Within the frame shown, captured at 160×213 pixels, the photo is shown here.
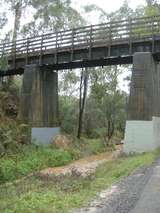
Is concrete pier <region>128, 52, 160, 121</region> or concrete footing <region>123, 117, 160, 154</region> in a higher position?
concrete pier <region>128, 52, 160, 121</region>

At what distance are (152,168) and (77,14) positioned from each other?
103 ft

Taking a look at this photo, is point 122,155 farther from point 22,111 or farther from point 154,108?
point 22,111

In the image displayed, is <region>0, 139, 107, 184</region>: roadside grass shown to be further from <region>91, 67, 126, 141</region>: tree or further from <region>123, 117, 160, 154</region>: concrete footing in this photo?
<region>91, 67, 126, 141</region>: tree

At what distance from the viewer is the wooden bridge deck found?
Result: 92.9 feet

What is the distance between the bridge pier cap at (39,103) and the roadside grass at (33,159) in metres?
2.28

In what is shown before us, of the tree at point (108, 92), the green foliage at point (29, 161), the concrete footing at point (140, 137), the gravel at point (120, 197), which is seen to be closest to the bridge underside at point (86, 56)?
the concrete footing at point (140, 137)

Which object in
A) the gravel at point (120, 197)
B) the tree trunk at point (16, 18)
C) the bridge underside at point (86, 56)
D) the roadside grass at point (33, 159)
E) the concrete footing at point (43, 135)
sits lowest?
the roadside grass at point (33, 159)

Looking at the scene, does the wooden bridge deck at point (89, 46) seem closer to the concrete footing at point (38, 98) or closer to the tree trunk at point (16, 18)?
the concrete footing at point (38, 98)

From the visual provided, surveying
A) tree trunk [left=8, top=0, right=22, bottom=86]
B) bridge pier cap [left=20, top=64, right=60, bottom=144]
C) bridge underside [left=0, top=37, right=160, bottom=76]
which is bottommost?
bridge pier cap [left=20, top=64, right=60, bottom=144]

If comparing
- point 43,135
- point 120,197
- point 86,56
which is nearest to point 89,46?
point 86,56

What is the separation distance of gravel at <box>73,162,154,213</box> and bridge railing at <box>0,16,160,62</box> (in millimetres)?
14981

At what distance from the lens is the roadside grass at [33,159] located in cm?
2009

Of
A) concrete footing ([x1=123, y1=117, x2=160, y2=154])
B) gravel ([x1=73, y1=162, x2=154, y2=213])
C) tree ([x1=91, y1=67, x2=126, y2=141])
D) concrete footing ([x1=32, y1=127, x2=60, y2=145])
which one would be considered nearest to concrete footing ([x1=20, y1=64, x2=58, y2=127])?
concrete footing ([x1=32, y1=127, x2=60, y2=145])

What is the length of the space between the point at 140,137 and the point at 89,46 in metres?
7.68
